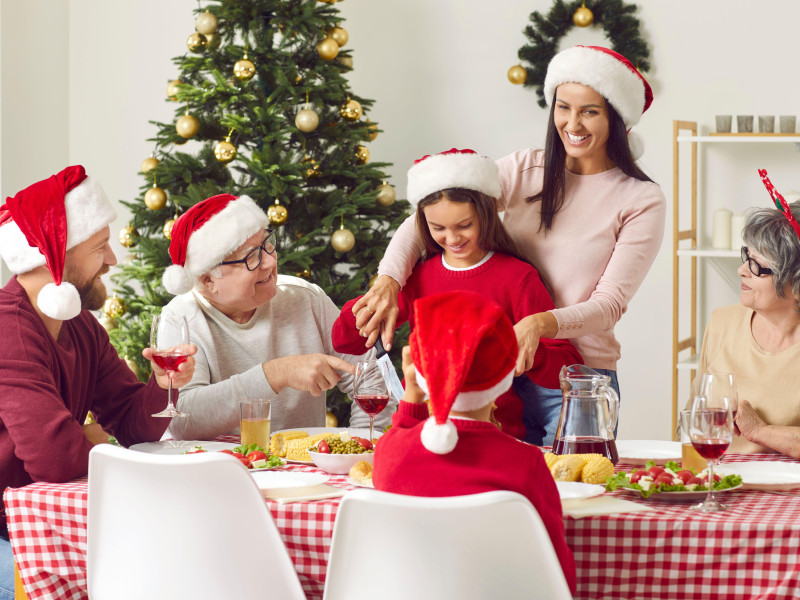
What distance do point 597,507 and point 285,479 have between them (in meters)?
0.56

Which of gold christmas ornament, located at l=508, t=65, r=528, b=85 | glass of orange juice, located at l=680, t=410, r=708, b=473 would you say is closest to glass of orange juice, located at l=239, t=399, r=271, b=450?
glass of orange juice, located at l=680, t=410, r=708, b=473

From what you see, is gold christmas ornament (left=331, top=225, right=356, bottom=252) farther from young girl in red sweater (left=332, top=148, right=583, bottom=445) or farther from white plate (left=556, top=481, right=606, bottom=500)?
white plate (left=556, top=481, right=606, bottom=500)

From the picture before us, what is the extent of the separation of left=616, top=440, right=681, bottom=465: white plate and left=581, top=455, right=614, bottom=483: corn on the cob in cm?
18

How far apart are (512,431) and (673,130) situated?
224 centimetres

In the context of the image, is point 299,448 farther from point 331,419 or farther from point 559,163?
point 331,419

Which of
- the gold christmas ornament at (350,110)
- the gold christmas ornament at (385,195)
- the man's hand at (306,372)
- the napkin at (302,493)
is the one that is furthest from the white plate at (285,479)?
the gold christmas ornament at (350,110)

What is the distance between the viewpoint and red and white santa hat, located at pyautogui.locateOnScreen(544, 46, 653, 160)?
2.23 metres

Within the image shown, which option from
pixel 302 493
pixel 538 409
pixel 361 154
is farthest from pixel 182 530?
pixel 361 154

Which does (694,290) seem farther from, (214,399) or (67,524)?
(67,524)

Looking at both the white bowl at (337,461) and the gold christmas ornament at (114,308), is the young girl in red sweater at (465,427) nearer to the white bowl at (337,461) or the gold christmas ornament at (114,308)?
the white bowl at (337,461)

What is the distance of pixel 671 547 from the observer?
54.9 inches

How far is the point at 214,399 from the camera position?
2166mm

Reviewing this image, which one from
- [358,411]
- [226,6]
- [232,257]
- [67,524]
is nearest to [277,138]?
[226,6]

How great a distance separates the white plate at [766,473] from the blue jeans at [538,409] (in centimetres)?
45
